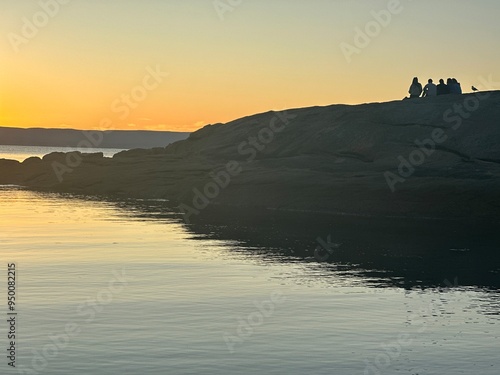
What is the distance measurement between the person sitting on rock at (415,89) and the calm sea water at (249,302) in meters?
55.2

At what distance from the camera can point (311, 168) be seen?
9488cm

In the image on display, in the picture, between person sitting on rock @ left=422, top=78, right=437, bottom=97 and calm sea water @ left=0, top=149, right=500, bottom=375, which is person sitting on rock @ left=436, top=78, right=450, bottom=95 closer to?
person sitting on rock @ left=422, top=78, right=437, bottom=97

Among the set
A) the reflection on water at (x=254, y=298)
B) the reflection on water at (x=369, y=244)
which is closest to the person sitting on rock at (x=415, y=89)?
the reflection on water at (x=369, y=244)

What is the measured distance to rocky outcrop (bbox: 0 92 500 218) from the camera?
77.6 m

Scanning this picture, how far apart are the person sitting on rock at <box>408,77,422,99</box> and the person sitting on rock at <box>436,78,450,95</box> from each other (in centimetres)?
279

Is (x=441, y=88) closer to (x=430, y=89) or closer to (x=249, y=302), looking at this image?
(x=430, y=89)

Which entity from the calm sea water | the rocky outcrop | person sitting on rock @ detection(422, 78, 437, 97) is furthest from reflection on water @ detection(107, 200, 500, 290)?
person sitting on rock @ detection(422, 78, 437, 97)

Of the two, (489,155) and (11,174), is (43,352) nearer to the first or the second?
(489,155)

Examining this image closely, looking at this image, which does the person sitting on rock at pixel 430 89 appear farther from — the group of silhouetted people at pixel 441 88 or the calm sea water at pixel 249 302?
the calm sea water at pixel 249 302

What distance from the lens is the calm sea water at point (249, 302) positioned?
25047 mm

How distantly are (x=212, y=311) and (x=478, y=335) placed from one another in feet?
28.9

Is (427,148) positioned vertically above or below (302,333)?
above

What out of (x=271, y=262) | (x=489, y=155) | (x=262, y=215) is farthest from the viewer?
(x=489, y=155)

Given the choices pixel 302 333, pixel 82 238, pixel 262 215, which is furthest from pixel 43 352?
pixel 262 215
